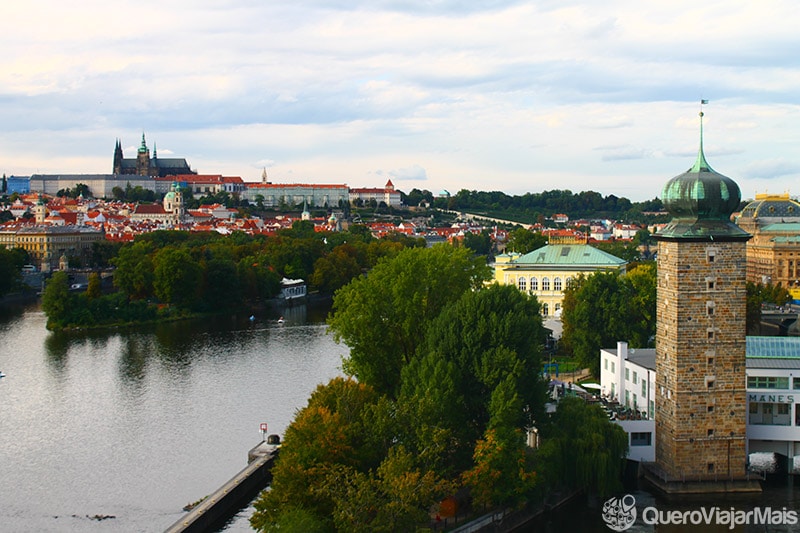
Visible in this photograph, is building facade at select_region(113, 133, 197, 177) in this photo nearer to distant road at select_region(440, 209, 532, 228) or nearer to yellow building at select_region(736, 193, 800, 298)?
distant road at select_region(440, 209, 532, 228)

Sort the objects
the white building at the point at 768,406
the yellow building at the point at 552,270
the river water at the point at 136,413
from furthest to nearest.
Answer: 1. the yellow building at the point at 552,270
2. the white building at the point at 768,406
3. the river water at the point at 136,413

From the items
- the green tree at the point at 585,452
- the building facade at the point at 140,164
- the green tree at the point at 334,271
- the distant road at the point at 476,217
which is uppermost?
the building facade at the point at 140,164

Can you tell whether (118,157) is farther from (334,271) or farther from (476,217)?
(334,271)

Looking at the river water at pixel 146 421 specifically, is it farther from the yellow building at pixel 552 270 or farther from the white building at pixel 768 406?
the yellow building at pixel 552 270

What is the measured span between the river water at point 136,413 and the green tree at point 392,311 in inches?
129

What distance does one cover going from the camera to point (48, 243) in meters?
79.5

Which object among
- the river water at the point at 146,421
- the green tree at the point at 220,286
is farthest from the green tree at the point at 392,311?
the green tree at the point at 220,286

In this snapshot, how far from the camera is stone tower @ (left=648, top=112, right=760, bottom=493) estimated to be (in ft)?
66.8

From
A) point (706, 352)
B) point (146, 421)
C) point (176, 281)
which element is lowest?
point (146, 421)

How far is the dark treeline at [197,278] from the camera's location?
47.1 meters

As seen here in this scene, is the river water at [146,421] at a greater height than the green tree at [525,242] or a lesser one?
lesser

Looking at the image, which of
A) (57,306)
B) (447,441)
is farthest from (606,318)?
(57,306)

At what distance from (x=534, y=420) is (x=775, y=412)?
5374 mm

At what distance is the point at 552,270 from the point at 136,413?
20423 mm
